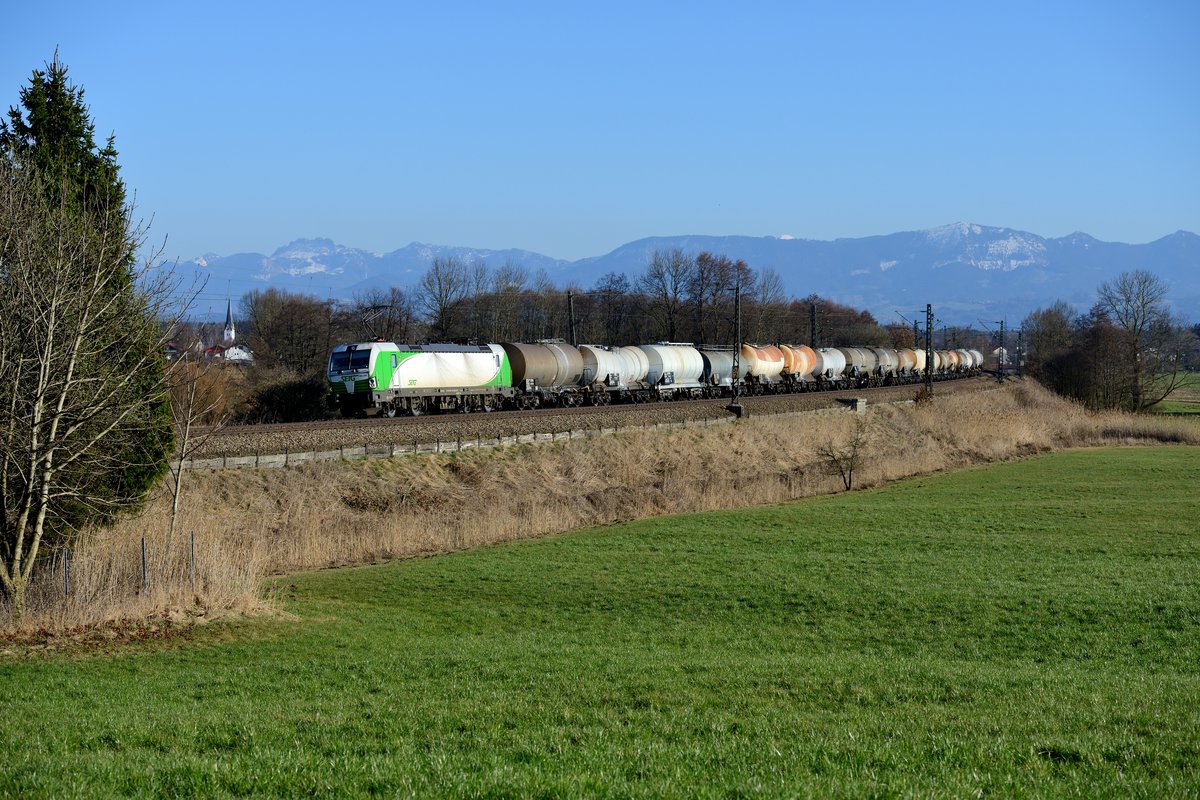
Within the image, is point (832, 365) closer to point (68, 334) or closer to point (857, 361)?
point (857, 361)

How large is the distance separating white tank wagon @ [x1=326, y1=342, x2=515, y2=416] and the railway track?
1.30 meters

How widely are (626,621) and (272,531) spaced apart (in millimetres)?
12348

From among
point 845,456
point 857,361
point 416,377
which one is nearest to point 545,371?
point 416,377

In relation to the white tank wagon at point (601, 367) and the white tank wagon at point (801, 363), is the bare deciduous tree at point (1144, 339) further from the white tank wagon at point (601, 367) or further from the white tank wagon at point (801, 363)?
the white tank wagon at point (601, 367)

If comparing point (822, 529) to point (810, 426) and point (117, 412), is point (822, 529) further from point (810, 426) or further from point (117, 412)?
point (810, 426)

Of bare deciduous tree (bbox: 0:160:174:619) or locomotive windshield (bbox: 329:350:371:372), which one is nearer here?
bare deciduous tree (bbox: 0:160:174:619)

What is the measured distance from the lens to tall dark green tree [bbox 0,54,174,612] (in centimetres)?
1545

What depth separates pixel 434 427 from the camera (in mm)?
37844

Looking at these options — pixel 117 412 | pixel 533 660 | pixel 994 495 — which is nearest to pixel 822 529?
pixel 994 495

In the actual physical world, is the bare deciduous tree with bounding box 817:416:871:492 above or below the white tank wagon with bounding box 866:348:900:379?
below

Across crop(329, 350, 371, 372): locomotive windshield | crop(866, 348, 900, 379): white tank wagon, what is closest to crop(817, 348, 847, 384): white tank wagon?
crop(866, 348, 900, 379): white tank wagon

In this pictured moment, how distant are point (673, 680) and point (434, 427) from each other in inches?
1054

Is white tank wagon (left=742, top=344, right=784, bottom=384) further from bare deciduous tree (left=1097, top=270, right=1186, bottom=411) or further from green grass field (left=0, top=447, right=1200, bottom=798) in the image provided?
green grass field (left=0, top=447, right=1200, bottom=798)

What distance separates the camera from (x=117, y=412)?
1764cm
